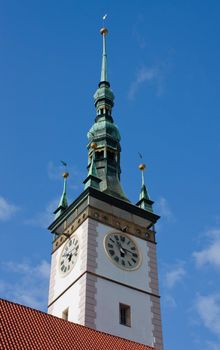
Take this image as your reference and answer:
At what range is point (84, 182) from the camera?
3522 cm

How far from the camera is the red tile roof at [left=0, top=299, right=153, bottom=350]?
1983 cm

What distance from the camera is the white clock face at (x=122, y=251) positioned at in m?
32.2

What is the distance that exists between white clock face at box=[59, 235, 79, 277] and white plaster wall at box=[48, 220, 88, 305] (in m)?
0.28

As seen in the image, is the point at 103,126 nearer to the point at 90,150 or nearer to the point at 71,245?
the point at 90,150

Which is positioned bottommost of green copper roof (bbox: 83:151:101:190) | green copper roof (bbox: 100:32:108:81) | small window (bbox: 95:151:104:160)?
green copper roof (bbox: 83:151:101:190)

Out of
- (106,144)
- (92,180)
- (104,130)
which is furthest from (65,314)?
(104,130)

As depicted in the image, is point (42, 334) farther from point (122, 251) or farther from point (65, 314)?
point (122, 251)

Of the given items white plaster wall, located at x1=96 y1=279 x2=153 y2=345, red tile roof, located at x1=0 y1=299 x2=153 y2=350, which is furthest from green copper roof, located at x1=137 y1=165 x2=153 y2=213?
red tile roof, located at x1=0 y1=299 x2=153 y2=350

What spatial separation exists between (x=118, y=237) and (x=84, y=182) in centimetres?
388

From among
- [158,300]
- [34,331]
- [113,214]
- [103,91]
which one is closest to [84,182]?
[113,214]

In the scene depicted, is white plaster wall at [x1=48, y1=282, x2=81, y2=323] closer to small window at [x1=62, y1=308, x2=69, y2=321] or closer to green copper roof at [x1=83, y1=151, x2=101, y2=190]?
small window at [x1=62, y1=308, x2=69, y2=321]

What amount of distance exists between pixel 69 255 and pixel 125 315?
4444 mm

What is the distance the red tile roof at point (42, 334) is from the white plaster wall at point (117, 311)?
5.83 m

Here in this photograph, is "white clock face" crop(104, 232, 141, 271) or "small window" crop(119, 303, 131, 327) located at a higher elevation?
"white clock face" crop(104, 232, 141, 271)
